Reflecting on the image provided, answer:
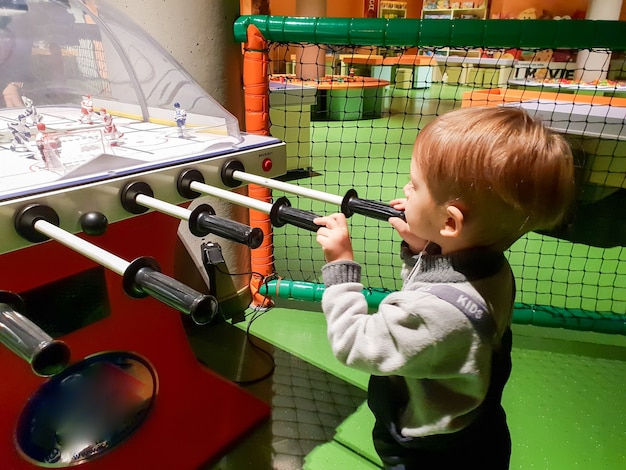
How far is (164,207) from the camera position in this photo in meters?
0.79

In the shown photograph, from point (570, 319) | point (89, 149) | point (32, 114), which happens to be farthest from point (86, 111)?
point (570, 319)

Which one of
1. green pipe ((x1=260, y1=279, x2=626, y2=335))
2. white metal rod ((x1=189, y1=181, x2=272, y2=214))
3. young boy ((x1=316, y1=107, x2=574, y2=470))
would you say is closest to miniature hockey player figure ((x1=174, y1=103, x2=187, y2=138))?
white metal rod ((x1=189, y1=181, x2=272, y2=214))

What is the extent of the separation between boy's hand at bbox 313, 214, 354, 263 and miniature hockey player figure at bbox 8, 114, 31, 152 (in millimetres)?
648

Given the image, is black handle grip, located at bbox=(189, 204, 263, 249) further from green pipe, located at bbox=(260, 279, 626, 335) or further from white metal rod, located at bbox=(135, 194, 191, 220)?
green pipe, located at bbox=(260, 279, 626, 335)

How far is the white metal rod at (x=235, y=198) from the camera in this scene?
2.75 ft

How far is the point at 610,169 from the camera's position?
107 inches

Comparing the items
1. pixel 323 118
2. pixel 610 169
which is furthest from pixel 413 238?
pixel 323 118

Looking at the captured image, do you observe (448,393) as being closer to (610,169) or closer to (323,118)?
(610,169)

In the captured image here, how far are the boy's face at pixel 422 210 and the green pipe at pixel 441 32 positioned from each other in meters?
1.06

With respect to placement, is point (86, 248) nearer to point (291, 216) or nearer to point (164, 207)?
point (164, 207)

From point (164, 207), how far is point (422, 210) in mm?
399

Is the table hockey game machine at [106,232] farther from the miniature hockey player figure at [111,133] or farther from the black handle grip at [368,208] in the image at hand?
the black handle grip at [368,208]

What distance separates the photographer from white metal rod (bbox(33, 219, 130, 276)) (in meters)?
0.63

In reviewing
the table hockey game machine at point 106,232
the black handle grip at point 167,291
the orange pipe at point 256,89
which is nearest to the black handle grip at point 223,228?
the table hockey game machine at point 106,232
